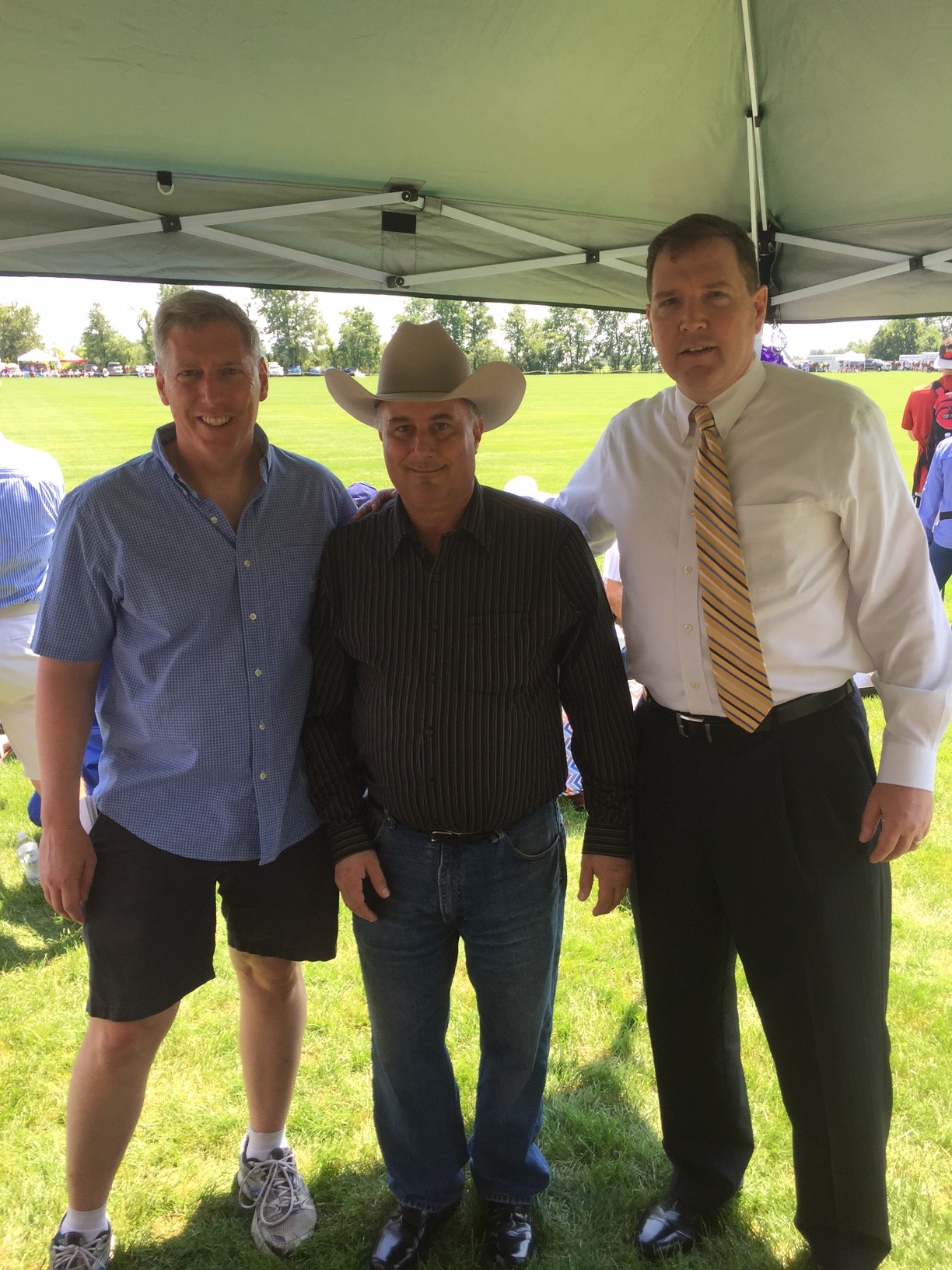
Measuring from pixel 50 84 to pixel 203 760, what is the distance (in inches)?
72.0

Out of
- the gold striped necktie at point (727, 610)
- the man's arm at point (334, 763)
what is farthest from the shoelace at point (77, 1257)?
the gold striped necktie at point (727, 610)

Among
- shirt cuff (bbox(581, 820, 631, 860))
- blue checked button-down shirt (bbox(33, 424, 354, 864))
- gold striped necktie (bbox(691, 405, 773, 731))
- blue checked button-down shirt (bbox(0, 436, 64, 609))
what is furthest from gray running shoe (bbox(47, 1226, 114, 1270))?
blue checked button-down shirt (bbox(0, 436, 64, 609))

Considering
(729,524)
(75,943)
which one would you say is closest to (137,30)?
(729,524)

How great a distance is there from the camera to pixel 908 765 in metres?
2.01

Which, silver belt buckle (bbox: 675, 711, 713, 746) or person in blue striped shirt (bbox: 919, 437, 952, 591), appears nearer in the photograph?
silver belt buckle (bbox: 675, 711, 713, 746)

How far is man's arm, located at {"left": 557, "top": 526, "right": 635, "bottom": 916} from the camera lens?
2074 millimetres

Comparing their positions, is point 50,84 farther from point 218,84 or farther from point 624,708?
point 624,708

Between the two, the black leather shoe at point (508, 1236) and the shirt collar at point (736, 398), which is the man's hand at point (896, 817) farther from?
the black leather shoe at point (508, 1236)

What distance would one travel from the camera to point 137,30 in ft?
7.04

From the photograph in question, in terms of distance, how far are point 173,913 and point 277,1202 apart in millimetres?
990

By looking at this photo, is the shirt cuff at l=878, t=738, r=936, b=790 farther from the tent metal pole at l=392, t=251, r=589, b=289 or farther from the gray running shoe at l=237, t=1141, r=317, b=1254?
the tent metal pole at l=392, t=251, r=589, b=289

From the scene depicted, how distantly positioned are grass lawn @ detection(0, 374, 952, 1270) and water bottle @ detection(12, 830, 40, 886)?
0.19 feet

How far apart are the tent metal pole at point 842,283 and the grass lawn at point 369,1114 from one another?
2.85 m

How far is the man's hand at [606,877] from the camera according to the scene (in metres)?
2.17
